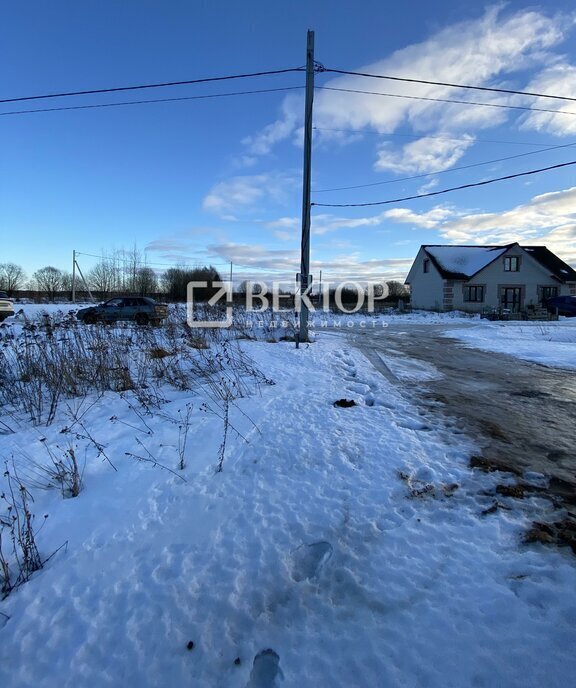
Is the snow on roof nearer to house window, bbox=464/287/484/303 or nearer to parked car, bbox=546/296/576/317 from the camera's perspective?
house window, bbox=464/287/484/303

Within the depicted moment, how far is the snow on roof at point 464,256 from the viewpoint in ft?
112

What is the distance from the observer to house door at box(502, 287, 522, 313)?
112 feet

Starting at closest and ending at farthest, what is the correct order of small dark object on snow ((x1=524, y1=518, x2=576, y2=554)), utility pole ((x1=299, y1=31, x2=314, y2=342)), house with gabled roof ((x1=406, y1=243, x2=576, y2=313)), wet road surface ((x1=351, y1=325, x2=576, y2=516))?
1. small dark object on snow ((x1=524, y1=518, x2=576, y2=554))
2. wet road surface ((x1=351, y1=325, x2=576, y2=516))
3. utility pole ((x1=299, y1=31, x2=314, y2=342))
4. house with gabled roof ((x1=406, y1=243, x2=576, y2=313))

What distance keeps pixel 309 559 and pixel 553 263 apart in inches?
1686

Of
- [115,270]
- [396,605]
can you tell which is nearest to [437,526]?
[396,605]

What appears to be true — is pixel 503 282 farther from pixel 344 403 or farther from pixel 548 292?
pixel 344 403

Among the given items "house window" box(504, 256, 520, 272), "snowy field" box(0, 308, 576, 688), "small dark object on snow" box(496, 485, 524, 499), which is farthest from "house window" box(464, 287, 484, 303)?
"small dark object on snow" box(496, 485, 524, 499)

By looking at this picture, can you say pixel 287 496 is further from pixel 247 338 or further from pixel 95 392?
pixel 247 338

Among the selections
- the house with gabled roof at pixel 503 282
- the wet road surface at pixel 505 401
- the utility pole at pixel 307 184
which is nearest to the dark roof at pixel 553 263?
the house with gabled roof at pixel 503 282

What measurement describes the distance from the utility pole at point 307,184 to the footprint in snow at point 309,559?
934 cm

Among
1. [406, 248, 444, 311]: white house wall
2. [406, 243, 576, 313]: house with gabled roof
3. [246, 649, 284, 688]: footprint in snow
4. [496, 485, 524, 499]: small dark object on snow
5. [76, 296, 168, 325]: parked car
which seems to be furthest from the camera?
[406, 248, 444, 311]: white house wall

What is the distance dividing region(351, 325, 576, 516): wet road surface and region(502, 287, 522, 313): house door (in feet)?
88.2

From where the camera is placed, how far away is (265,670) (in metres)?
1.75

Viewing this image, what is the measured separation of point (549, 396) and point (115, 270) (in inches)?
2611
